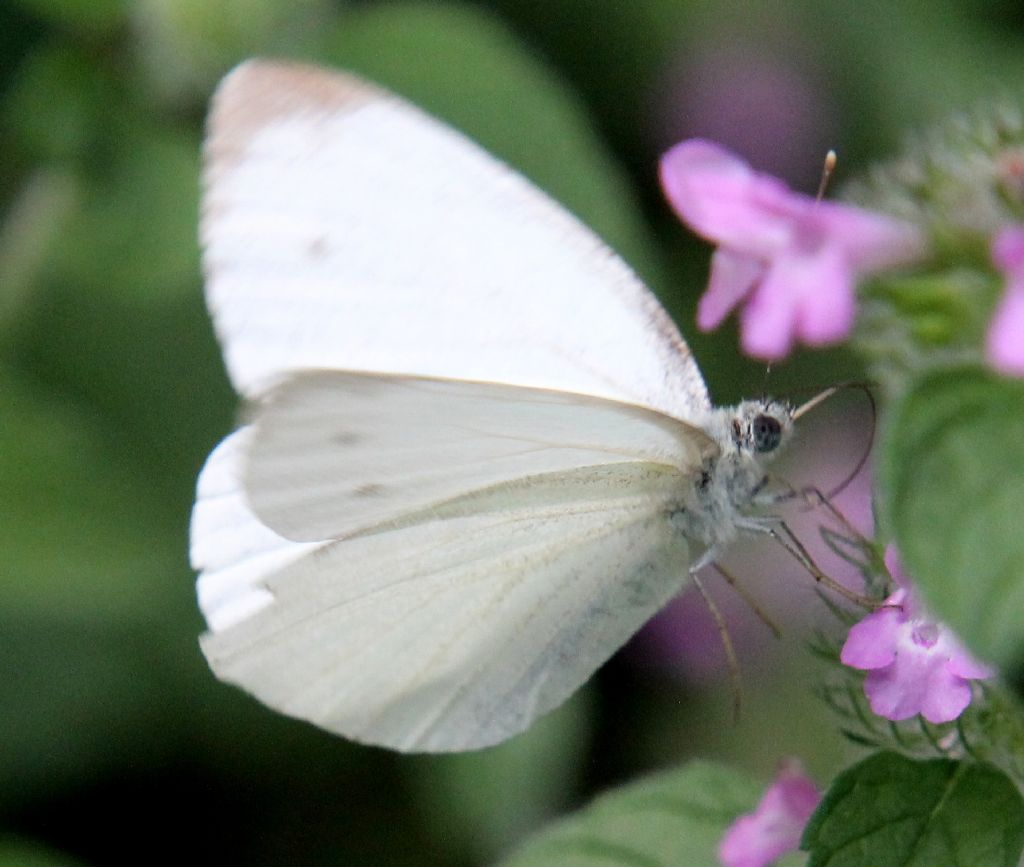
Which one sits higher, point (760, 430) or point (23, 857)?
point (760, 430)

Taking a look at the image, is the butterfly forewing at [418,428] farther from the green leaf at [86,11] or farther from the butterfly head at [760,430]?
the green leaf at [86,11]

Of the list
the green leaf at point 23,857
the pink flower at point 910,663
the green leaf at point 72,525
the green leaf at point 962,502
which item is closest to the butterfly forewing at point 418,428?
the pink flower at point 910,663

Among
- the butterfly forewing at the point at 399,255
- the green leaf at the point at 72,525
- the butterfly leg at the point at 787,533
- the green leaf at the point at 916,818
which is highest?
the butterfly forewing at the point at 399,255

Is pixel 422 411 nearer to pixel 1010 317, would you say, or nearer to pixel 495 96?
pixel 1010 317

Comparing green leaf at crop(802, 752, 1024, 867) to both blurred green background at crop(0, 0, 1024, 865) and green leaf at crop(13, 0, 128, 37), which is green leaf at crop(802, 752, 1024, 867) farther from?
green leaf at crop(13, 0, 128, 37)

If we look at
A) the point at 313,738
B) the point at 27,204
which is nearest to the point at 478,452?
the point at 313,738

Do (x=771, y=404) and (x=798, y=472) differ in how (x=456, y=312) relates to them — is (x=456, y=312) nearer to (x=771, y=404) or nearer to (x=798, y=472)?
(x=771, y=404)

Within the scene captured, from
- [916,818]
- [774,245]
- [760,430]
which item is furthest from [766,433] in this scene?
[916,818]
